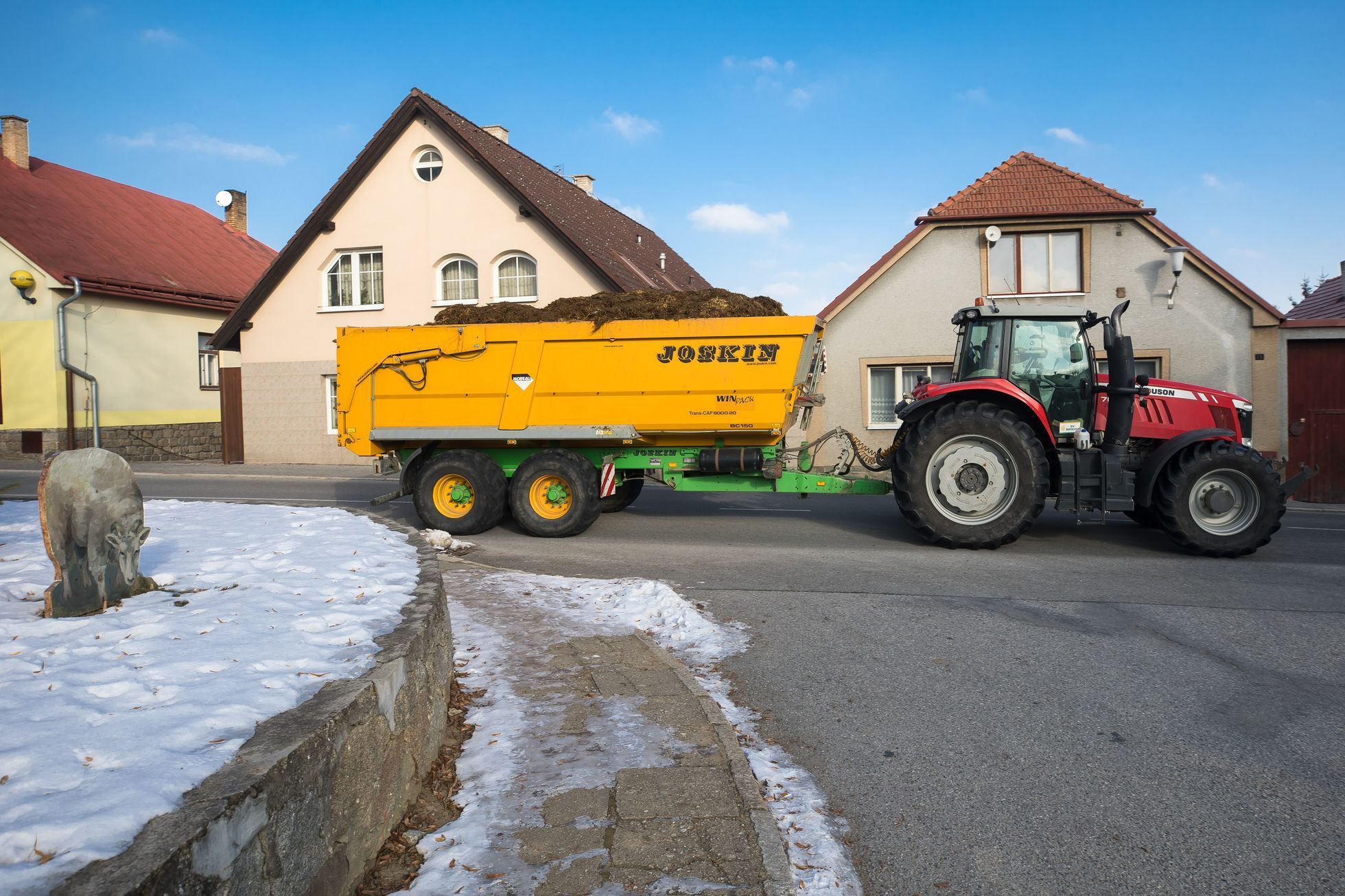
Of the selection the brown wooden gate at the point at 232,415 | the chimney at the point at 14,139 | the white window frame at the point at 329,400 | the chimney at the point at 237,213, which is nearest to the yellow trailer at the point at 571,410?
the white window frame at the point at 329,400

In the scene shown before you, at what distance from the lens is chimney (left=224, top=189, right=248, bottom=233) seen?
3325 cm

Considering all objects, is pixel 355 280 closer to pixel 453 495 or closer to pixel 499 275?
pixel 499 275

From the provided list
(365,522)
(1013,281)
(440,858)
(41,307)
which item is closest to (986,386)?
(365,522)

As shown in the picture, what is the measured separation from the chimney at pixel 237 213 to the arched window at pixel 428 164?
15.8m

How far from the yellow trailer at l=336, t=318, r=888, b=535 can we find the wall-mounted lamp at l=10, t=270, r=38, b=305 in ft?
51.9

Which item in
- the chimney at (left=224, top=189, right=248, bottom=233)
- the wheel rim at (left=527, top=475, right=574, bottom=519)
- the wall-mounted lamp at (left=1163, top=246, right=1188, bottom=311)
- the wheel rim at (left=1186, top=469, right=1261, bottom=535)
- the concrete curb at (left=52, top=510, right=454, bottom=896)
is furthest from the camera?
the chimney at (left=224, top=189, right=248, bottom=233)

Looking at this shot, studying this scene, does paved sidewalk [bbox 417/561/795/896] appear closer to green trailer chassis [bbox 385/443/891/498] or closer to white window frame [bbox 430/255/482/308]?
green trailer chassis [bbox 385/443/891/498]

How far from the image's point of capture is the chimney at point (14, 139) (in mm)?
25578

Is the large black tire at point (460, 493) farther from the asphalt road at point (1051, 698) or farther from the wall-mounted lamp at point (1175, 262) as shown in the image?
the wall-mounted lamp at point (1175, 262)

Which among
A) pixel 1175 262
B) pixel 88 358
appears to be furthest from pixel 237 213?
pixel 1175 262

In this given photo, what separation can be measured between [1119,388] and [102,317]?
23159 mm

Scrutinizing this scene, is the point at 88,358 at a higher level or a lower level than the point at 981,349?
higher

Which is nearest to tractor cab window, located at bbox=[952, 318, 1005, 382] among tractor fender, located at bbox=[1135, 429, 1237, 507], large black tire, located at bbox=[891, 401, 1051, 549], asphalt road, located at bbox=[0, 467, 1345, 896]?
large black tire, located at bbox=[891, 401, 1051, 549]

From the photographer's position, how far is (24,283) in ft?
71.4
